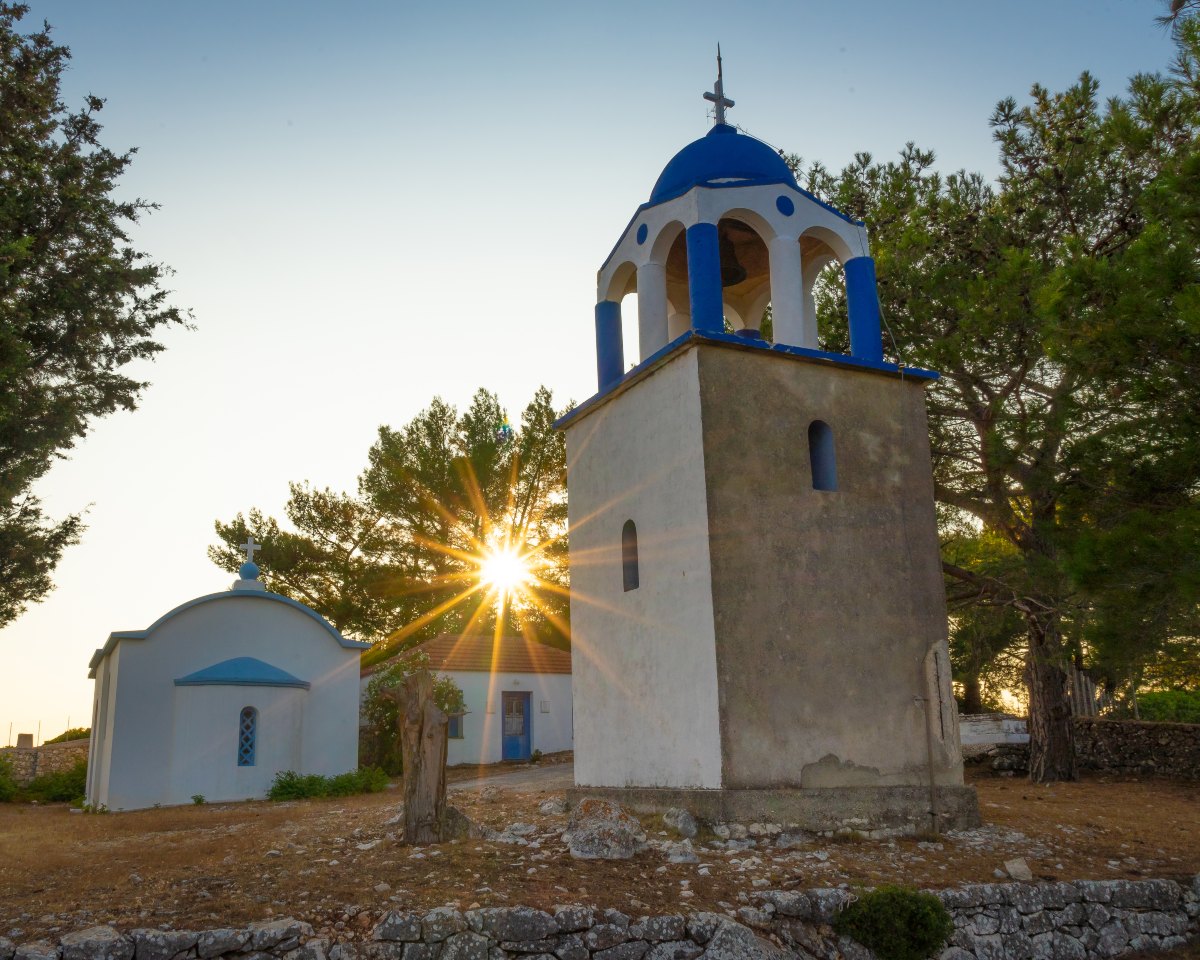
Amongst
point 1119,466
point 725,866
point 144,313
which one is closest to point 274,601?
point 144,313

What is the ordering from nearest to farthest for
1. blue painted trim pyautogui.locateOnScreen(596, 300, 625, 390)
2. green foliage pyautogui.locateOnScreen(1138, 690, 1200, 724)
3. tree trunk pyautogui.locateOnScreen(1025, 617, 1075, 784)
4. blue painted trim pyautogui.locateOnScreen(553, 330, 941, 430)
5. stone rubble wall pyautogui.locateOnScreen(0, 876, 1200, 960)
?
stone rubble wall pyautogui.locateOnScreen(0, 876, 1200, 960), blue painted trim pyautogui.locateOnScreen(553, 330, 941, 430), blue painted trim pyautogui.locateOnScreen(596, 300, 625, 390), tree trunk pyautogui.locateOnScreen(1025, 617, 1075, 784), green foliage pyautogui.locateOnScreen(1138, 690, 1200, 724)

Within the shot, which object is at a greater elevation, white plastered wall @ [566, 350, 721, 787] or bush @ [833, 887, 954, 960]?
white plastered wall @ [566, 350, 721, 787]

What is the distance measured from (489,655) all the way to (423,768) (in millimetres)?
19868

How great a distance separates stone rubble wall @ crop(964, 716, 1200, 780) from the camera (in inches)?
626

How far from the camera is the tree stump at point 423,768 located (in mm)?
8742

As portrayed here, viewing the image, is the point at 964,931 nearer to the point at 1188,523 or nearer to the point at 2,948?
the point at 1188,523

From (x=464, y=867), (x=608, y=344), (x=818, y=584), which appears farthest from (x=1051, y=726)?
(x=464, y=867)

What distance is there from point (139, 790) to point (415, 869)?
1202cm

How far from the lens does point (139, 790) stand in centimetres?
1733

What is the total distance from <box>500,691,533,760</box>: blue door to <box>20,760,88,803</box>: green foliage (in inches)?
416

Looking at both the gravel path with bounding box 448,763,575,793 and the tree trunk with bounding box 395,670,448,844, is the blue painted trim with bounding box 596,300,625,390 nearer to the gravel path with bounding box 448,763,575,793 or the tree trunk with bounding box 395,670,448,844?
the tree trunk with bounding box 395,670,448,844

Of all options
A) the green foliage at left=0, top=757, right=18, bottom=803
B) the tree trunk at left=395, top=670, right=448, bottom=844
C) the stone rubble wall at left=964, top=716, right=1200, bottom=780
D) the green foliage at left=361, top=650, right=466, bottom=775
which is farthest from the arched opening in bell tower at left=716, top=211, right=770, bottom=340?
the green foliage at left=0, top=757, right=18, bottom=803

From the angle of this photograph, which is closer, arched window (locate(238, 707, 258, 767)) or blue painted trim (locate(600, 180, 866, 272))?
blue painted trim (locate(600, 180, 866, 272))

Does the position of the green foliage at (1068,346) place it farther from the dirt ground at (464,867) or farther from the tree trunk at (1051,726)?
the dirt ground at (464,867)
